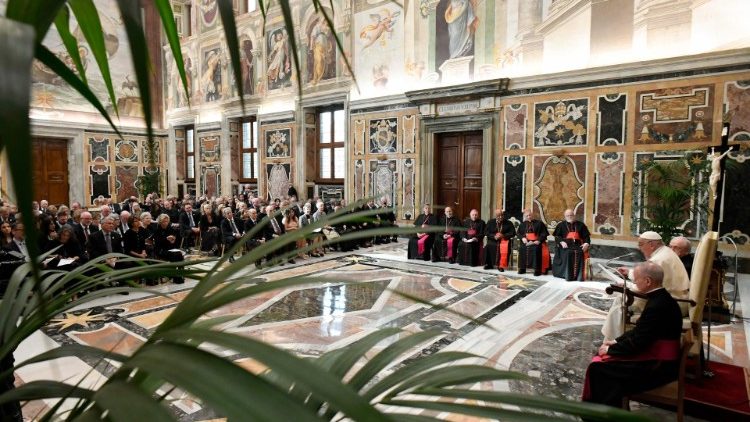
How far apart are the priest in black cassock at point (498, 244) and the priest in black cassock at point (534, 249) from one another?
0.26 m

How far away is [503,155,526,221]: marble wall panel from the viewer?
33.9ft

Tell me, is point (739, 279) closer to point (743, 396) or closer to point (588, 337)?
point (588, 337)

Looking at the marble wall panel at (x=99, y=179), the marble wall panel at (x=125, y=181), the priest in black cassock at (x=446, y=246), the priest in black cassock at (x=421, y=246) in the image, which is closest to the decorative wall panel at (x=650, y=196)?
the priest in black cassock at (x=446, y=246)

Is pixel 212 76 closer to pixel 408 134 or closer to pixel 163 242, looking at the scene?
pixel 408 134

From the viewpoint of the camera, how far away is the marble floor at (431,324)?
393 centimetres

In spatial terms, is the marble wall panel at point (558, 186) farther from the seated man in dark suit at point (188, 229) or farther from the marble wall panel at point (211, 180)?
the marble wall panel at point (211, 180)

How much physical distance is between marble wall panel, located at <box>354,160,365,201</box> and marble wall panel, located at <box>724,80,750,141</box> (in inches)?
340

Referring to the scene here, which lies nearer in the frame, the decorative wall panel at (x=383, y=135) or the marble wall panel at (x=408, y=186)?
the marble wall panel at (x=408, y=186)

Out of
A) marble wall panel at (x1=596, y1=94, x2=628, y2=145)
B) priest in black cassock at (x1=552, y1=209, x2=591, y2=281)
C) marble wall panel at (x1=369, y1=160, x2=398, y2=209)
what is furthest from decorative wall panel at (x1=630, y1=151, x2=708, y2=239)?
marble wall panel at (x1=369, y1=160, x2=398, y2=209)

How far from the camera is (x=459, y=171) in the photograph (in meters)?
11.7

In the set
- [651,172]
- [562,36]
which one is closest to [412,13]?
[562,36]

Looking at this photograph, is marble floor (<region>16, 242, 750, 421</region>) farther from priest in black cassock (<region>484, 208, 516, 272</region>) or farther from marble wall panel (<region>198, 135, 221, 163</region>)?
marble wall panel (<region>198, 135, 221, 163</region>)

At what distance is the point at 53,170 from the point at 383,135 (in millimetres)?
13658

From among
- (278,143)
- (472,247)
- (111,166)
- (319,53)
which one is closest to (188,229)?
(278,143)
